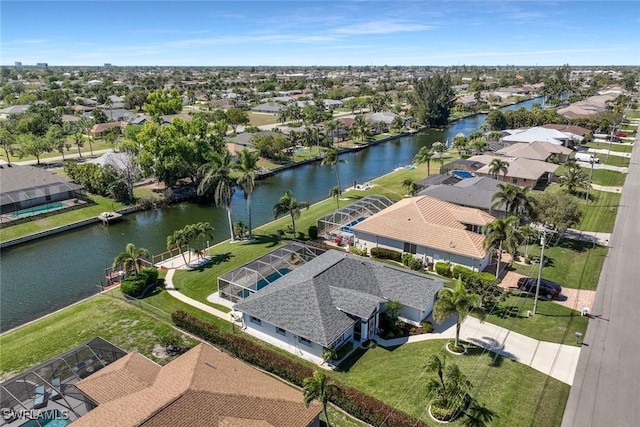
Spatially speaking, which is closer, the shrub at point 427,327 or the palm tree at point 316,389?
the palm tree at point 316,389

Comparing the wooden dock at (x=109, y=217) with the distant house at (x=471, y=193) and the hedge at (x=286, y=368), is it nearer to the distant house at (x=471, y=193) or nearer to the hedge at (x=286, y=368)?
the hedge at (x=286, y=368)

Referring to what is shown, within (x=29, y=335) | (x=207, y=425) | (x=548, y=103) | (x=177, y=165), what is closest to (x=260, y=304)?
(x=207, y=425)

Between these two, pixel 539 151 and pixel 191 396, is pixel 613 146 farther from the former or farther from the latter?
pixel 191 396

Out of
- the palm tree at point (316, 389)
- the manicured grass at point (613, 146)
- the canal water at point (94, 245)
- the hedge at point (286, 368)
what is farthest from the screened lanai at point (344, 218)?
the manicured grass at point (613, 146)

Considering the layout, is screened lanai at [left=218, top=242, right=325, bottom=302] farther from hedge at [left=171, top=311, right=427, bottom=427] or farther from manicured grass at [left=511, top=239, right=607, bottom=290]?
manicured grass at [left=511, top=239, right=607, bottom=290]

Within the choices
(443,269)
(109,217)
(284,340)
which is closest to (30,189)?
(109,217)

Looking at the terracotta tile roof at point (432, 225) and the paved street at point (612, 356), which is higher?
the terracotta tile roof at point (432, 225)

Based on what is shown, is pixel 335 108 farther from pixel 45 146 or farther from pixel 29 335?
pixel 29 335
